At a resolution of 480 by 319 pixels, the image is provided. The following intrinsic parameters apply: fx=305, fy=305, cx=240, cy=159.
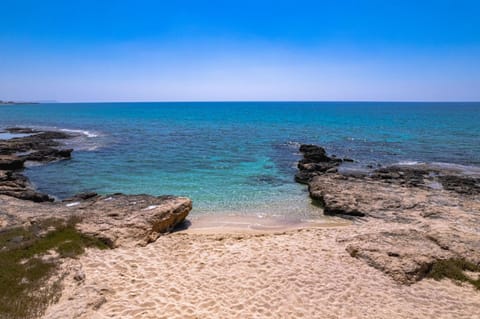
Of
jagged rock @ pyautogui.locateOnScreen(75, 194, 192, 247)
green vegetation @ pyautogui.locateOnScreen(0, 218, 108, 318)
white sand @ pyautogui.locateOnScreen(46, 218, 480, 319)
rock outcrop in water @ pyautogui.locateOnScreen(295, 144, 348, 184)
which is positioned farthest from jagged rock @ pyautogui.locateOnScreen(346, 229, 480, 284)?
rock outcrop in water @ pyautogui.locateOnScreen(295, 144, 348, 184)

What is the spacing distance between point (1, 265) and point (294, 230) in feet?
37.0

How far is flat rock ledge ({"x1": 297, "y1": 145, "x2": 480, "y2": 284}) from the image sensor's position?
11.0m

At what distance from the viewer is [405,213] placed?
1655cm

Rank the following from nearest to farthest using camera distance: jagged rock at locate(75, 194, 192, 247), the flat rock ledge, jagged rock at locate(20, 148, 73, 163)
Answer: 1. the flat rock ledge
2. jagged rock at locate(75, 194, 192, 247)
3. jagged rock at locate(20, 148, 73, 163)

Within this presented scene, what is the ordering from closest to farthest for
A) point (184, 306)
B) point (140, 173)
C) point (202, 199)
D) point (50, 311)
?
point (50, 311), point (184, 306), point (202, 199), point (140, 173)

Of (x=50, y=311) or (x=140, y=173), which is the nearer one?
(x=50, y=311)

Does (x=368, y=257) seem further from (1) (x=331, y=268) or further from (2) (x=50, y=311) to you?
(2) (x=50, y=311)

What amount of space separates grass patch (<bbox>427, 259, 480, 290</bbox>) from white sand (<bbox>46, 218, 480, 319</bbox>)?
1.08 ft

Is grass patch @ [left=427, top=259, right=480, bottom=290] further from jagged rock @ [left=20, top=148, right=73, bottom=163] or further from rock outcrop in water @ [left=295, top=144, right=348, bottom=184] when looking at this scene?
jagged rock @ [left=20, top=148, right=73, bottom=163]

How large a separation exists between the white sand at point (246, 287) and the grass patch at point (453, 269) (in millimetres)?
331

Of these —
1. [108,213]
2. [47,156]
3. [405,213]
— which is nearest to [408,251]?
[405,213]

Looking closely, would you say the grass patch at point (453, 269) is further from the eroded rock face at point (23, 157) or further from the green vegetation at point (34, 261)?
the eroded rock face at point (23, 157)

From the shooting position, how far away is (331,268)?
10.5 meters

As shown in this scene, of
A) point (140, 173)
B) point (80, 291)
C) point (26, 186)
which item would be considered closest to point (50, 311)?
point (80, 291)
